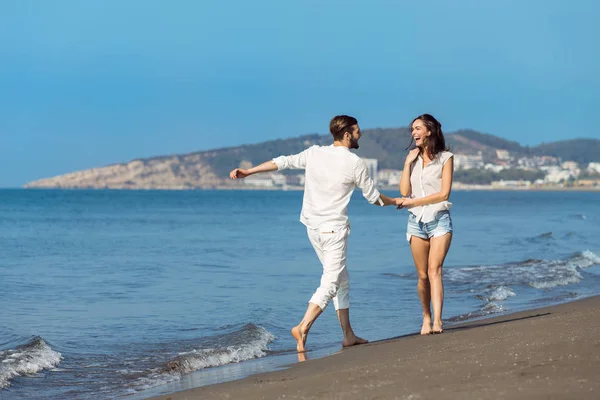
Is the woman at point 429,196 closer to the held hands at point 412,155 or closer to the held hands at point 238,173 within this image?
the held hands at point 412,155

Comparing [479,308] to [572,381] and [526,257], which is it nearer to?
[572,381]

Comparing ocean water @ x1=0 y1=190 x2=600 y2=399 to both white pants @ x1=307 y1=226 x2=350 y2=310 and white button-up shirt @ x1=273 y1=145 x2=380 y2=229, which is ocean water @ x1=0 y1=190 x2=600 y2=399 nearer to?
white pants @ x1=307 y1=226 x2=350 y2=310

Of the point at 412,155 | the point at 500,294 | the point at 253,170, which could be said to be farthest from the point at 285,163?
the point at 500,294

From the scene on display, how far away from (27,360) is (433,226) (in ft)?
13.7

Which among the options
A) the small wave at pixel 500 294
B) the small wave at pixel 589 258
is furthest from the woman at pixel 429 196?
the small wave at pixel 589 258

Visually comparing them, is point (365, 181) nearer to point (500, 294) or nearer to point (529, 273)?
point (500, 294)

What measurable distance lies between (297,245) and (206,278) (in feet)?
38.2

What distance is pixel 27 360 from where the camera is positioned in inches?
342

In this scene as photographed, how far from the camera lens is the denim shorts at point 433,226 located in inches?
316

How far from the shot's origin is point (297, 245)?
29.4 meters

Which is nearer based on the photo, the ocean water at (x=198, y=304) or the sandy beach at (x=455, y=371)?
the sandy beach at (x=455, y=371)

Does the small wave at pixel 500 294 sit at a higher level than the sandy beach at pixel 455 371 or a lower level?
lower

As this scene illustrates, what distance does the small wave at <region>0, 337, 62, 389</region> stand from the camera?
8.22 meters

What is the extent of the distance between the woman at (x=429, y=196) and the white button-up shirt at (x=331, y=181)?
540 millimetres
